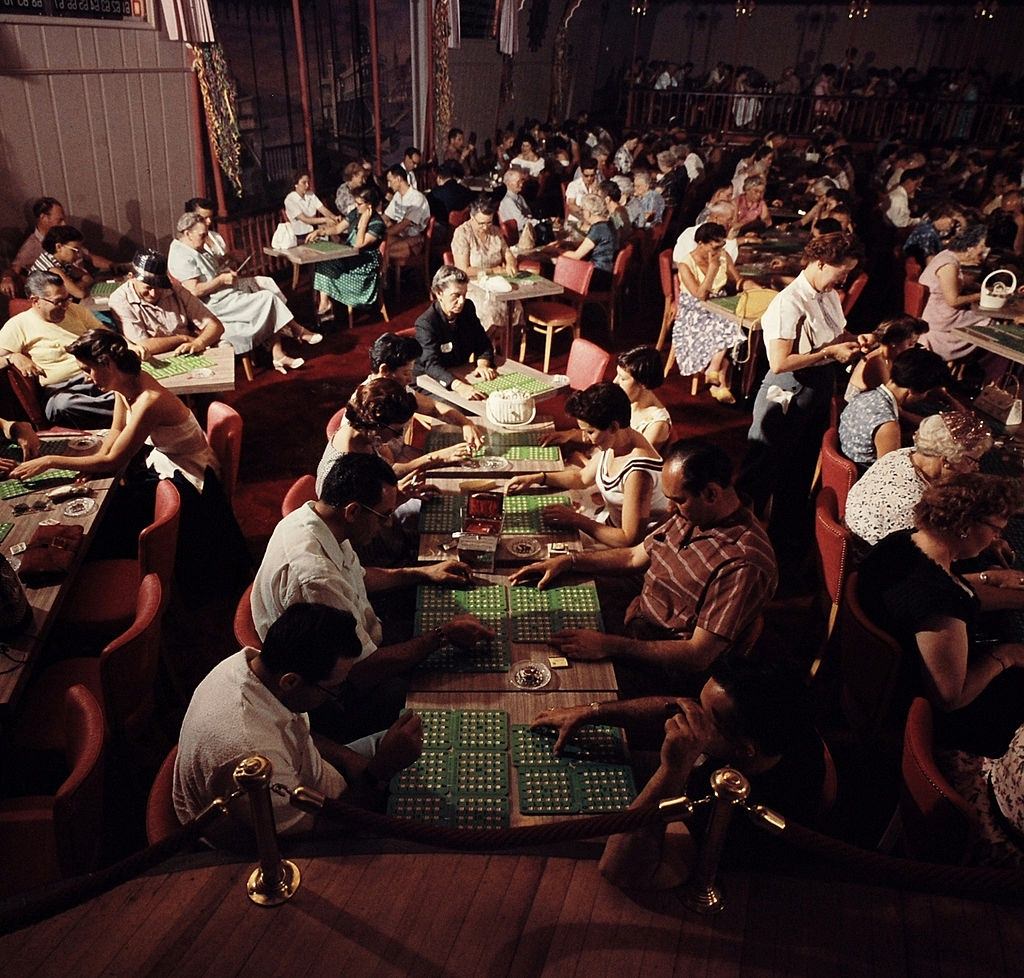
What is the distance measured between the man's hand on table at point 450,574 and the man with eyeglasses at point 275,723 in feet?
2.30

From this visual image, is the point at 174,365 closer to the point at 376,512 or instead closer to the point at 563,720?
the point at 376,512


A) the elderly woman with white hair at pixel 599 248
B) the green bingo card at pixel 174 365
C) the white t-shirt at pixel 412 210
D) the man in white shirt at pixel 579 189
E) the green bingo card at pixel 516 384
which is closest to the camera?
the green bingo card at pixel 516 384

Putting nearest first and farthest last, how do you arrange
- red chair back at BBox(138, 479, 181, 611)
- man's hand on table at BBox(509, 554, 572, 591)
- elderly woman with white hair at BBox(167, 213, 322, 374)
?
man's hand on table at BBox(509, 554, 572, 591) < red chair back at BBox(138, 479, 181, 611) < elderly woman with white hair at BBox(167, 213, 322, 374)

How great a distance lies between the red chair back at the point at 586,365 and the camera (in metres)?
4.26

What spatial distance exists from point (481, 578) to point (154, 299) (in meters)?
3.37

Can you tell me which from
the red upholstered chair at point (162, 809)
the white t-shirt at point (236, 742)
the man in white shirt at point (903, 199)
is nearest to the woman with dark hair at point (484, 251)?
the white t-shirt at point (236, 742)

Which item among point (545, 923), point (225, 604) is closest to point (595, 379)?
point (225, 604)

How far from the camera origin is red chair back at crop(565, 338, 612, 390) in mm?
4262

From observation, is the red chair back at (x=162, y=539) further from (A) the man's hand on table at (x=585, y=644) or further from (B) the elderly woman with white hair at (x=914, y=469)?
(B) the elderly woman with white hair at (x=914, y=469)

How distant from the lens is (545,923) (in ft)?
6.09

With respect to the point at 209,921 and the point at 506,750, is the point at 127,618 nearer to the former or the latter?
the point at 209,921

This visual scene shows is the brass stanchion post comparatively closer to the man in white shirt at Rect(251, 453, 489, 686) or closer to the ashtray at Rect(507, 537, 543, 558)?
the man in white shirt at Rect(251, 453, 489, 686)

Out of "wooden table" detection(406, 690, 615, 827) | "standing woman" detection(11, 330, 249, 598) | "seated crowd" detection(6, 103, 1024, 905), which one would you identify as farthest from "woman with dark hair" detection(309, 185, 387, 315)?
"wooden table" detection(406, 690, 615, 827)

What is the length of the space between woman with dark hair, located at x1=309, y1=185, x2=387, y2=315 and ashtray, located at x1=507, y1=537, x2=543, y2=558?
503cm
